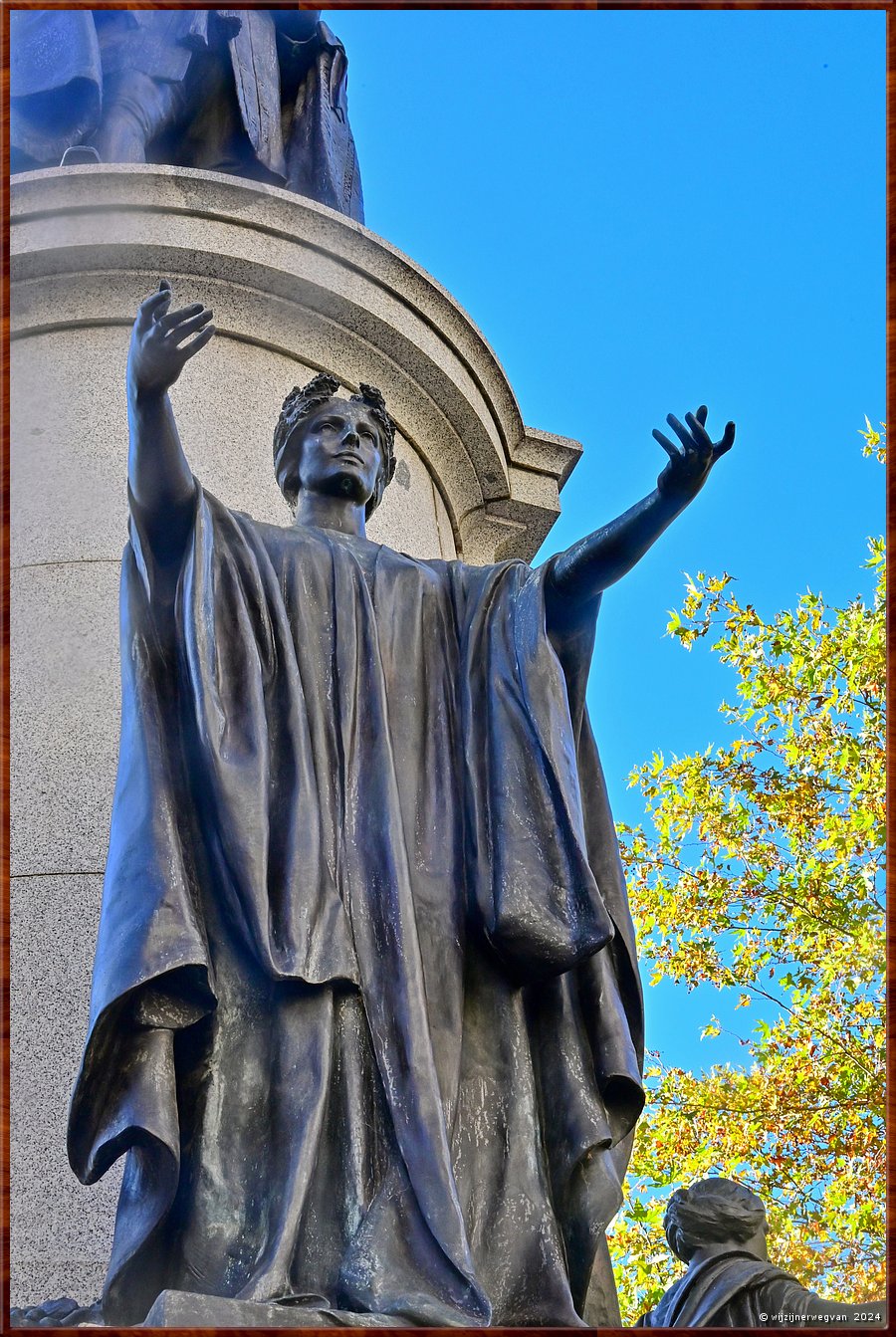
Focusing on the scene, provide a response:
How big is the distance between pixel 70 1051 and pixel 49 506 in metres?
1.89

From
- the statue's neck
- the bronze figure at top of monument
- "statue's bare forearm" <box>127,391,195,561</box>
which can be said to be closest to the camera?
"statue's bare forearm" <box>127,391,195,561</box>

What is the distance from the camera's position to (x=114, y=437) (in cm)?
736

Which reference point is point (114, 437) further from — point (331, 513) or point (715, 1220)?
point (715, 1220)

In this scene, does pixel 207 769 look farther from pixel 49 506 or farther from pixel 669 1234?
pixel 49 506

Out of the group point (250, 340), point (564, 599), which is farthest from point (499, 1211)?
point (250, 340)

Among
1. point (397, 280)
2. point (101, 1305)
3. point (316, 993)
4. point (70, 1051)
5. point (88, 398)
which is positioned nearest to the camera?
point (101, 1305)

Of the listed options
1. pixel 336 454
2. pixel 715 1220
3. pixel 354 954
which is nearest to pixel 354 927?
pixel 354 954

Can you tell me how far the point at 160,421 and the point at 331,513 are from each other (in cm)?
100

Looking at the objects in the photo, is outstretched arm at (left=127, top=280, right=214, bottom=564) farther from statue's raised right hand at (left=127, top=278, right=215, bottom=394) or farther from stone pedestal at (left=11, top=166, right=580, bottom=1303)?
stone pedestal at (left=11, top=166, right=580, bottom=1303)

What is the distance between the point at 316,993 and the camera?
5023mm

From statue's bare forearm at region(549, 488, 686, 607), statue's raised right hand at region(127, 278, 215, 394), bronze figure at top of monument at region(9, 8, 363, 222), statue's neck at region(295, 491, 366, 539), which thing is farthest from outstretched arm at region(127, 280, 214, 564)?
bronze figure at top of monument at region(9, 8, 363, 222)

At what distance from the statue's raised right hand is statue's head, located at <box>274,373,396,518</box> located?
1097mm

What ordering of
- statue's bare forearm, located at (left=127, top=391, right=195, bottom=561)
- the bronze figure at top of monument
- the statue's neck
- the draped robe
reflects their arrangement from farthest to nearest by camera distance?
the bronze figure at top of monument < the statue's neck < statue's bare forearm, located at (left=127, top=391, right=195, bottom=561) < the draped robe

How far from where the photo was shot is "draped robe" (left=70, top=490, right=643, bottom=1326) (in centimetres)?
480
